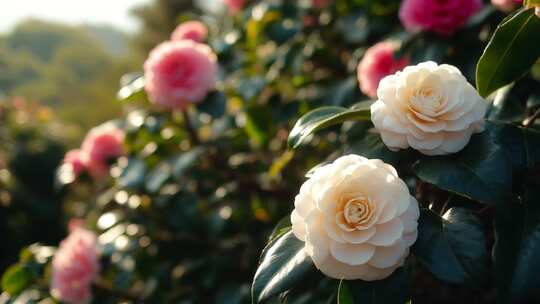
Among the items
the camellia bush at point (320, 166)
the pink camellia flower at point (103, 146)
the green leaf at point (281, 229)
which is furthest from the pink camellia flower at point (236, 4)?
the green leaf at point (281, 229)

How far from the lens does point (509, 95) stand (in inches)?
47.6

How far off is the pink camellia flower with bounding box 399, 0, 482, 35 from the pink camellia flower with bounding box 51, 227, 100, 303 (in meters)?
1.21

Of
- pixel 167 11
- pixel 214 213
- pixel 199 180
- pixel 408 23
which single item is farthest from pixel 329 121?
pixel 167 11

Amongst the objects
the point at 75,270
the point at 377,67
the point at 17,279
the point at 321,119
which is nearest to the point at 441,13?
the point at 377,67

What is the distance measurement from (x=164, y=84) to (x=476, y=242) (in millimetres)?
1164

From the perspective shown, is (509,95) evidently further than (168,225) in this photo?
No

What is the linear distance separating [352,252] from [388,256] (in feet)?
0.16

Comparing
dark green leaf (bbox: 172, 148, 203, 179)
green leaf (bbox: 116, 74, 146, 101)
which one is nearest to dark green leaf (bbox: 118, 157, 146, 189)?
dark green leaf (bbox: 172, 148, 203, 179)

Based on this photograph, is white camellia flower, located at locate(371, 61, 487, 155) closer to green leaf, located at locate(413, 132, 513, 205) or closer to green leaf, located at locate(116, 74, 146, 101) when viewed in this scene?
green leaf, located at locate(413, 132, 513, 205)

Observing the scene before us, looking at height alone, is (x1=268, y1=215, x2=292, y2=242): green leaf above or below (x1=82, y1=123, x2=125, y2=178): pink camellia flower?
below

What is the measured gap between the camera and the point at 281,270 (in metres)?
0.84

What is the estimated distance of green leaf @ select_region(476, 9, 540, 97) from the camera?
972 mm

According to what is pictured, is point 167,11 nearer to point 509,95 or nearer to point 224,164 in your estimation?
point 224,164

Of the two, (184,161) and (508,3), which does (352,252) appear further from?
(184,161)
